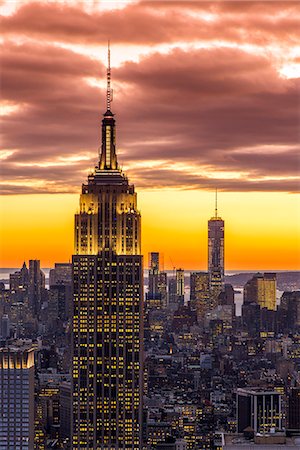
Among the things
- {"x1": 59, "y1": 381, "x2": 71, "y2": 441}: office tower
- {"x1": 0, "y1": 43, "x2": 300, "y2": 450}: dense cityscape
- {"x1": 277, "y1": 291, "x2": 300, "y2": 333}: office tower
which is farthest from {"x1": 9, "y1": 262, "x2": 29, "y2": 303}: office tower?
{"x1": 277, "y1": 291, "x2": 300, "y2": 333}: office tower

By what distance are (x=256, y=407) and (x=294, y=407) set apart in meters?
0.95

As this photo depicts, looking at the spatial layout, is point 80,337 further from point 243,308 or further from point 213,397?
point 243,308

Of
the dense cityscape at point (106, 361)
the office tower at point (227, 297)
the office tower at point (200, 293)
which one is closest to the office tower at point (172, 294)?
the office tower at point (200, 293)

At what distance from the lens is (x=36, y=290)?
1347 inches

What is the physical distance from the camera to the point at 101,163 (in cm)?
2798

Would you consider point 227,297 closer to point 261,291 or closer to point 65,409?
point 261,291

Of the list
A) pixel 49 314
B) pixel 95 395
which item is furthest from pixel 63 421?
pixel 49 314

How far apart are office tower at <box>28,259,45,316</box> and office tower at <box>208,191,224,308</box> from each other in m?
4.51

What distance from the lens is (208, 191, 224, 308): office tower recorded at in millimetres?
34031

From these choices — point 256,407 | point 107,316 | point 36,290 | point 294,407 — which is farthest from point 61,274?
point 294,407

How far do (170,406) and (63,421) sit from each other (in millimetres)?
4947

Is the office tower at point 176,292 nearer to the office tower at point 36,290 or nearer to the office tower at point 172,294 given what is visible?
the office tower at point 172,294

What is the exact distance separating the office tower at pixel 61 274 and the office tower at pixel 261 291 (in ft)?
18.5

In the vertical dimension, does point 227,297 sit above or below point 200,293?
below
